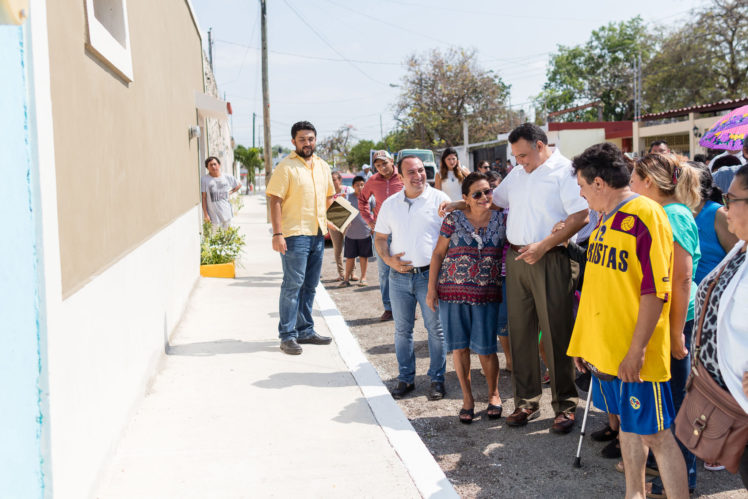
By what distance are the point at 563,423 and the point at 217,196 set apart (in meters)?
7.92

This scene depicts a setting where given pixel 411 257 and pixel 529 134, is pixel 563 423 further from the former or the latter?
pixel 529 134

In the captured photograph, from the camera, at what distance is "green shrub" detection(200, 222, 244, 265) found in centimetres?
1016

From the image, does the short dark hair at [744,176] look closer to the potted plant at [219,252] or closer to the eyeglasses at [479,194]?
the eyeglasses at [479,194]

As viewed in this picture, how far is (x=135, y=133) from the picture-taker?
486cm

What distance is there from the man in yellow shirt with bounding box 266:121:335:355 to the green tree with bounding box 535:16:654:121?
57.8 m

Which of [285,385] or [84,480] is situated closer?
[84,480]

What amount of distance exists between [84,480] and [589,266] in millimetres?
2605

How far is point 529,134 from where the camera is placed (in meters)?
4.43

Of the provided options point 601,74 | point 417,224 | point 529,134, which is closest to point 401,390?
point 417,224

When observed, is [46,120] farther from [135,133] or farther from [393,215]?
[393,215]

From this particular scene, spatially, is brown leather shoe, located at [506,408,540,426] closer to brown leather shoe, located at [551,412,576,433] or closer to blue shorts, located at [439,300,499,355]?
brown leather shoe, located at [551,412,576,433]

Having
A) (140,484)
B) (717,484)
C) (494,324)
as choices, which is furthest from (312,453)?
(717,484)

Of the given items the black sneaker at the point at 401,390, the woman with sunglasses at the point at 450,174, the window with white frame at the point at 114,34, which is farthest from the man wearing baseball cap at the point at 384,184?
the window with white frame at the point at 114,34

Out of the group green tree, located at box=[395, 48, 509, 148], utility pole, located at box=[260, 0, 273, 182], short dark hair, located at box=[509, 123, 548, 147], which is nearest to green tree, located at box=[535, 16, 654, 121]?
green tree, located at box=[395, 48, 509, 148]
